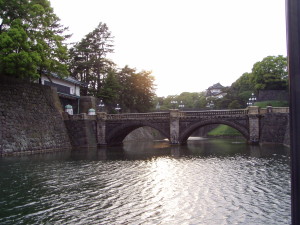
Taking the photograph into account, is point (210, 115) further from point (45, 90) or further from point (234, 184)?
point (234, 184)

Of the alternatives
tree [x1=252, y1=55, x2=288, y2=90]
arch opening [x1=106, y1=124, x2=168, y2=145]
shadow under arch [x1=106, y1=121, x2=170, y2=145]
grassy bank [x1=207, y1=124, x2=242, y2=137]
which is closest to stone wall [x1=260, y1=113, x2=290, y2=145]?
shadow under arch [x1=106, y1=121, x2=170, y2=145]

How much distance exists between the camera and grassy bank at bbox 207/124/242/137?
68.1 meters

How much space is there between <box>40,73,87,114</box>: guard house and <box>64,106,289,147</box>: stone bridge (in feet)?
22.5

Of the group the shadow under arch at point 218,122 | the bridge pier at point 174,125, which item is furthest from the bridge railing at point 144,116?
the shadow under arch at point 218,122

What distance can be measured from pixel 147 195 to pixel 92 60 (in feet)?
175

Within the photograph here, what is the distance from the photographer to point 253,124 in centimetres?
4484

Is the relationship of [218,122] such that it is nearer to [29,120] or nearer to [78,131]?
[78,131]

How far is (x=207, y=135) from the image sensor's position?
7706 cm

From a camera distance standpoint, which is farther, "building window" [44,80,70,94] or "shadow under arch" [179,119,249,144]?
"building window" [44,80,70,94]

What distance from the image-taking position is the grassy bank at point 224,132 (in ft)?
224

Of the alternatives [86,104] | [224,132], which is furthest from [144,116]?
[224,132]

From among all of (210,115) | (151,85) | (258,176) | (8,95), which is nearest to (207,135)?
(151,85)

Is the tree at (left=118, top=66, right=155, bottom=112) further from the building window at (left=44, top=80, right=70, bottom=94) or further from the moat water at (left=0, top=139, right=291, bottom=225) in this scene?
the moat water at (left=0, top=139, right=291, bottom=225)

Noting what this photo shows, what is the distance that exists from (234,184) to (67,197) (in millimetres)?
9114
